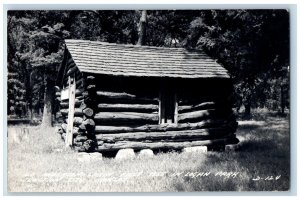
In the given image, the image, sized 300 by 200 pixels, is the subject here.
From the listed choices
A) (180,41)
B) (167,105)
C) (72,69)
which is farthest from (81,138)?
(180,41)

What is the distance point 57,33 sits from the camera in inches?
571

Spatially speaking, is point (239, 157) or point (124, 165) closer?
point (124, 165)

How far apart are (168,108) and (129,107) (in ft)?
4.43

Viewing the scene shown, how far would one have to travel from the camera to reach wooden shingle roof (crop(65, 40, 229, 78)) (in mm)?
11734

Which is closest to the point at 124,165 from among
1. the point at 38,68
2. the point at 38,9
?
the point at 38,9

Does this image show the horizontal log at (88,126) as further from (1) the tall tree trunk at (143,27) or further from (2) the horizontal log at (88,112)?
(1) the tall tree trunk at (143,27)

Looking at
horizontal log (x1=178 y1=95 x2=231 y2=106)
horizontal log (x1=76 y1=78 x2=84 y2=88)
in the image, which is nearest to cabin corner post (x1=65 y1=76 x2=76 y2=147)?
horizontal log (x1=76 y1=78 x2=84 y2=88)

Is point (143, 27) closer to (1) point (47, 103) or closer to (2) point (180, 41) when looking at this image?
(2) point (180, 41)

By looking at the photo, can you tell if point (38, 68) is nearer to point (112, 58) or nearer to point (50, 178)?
point (112, 58)

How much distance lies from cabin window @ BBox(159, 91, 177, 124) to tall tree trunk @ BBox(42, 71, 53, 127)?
13.0 ft

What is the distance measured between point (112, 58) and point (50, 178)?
425 centimetres

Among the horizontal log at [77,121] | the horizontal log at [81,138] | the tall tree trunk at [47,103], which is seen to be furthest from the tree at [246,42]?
the tall tree trunk at [47,103]

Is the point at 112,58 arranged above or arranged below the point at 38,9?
below

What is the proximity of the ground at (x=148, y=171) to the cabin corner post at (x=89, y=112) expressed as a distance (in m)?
0.58
